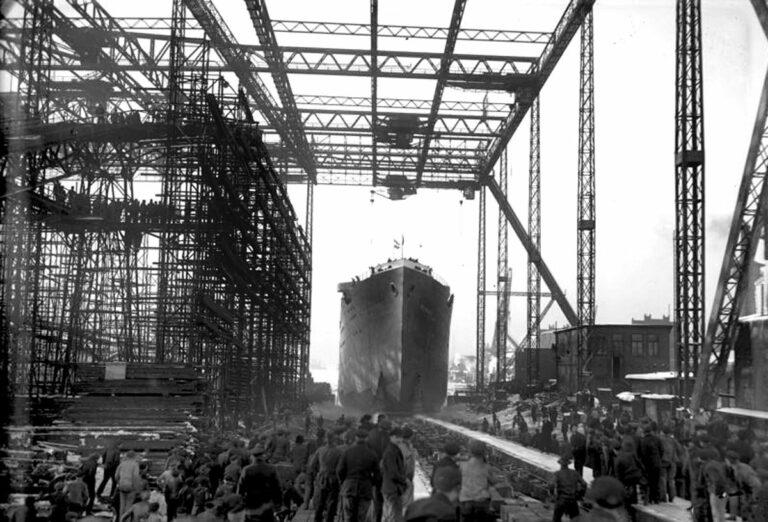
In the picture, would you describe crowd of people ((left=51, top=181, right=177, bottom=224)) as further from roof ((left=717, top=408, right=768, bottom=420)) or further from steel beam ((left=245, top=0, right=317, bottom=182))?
roof ((left=717, top=408, right=768, bottom=420))

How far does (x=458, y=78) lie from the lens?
3170 cm

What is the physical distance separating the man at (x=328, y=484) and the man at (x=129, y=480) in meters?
2.18

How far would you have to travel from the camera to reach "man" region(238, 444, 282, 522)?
7340 mm

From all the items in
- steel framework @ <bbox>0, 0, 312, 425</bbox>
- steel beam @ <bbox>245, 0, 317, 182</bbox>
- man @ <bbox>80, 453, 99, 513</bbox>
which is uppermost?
steel beam @ <bbox>245, 0, 317, 182</bbox>

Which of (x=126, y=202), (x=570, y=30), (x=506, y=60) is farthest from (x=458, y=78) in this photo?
(x=126, y=202)

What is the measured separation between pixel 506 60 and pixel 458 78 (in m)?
2.18

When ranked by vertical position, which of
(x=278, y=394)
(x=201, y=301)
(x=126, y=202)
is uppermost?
(x=126, y=202)

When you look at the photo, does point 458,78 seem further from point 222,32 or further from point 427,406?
point 427,406

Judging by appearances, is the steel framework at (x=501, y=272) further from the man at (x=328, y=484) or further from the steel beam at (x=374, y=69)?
the man at (x=328, y=484)

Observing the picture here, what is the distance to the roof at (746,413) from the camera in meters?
17.1

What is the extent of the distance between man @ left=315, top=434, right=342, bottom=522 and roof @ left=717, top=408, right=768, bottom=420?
11.5m

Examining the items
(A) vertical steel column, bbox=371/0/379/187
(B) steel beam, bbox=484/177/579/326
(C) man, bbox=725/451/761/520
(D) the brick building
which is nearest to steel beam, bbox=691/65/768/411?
(C) man, bbox=725/451/761/520

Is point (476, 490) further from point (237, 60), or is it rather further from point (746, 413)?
point (237, 60)

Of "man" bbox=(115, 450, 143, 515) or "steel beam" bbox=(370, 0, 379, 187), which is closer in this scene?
"man" bbox=(115, 450, 143, 515)
